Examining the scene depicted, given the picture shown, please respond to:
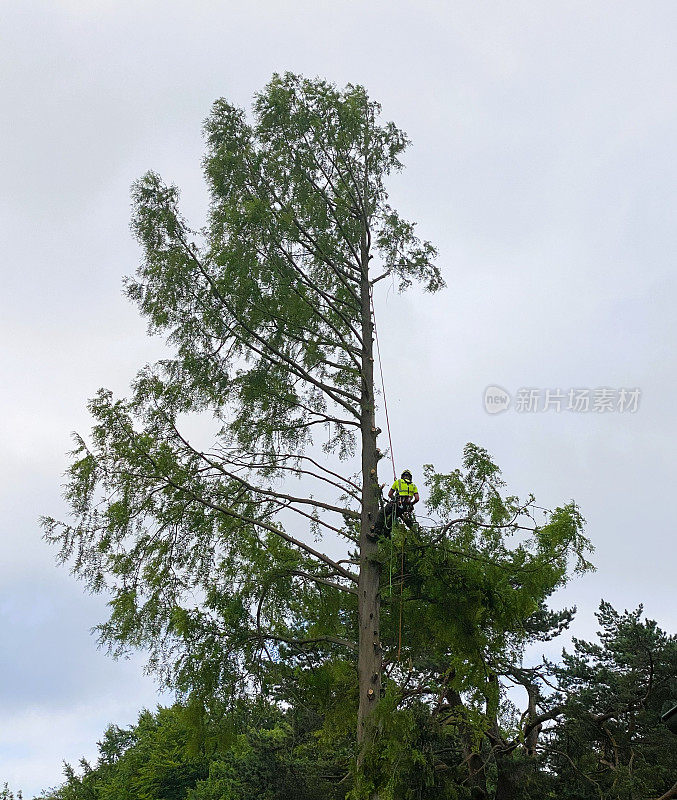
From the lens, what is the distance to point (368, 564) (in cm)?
1001

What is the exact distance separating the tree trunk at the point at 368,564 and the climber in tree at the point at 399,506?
21cm

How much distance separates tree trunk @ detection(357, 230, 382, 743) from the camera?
9.27 meters

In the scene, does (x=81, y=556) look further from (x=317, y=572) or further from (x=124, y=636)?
(x=317, y=572)

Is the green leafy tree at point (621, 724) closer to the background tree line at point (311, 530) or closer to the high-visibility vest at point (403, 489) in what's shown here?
the background tree line at point (311, 530)

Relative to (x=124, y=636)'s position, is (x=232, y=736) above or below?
below

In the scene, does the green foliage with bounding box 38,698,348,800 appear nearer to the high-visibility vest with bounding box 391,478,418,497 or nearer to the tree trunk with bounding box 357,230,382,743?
the tree trunk with bounding box 357,230,382,743

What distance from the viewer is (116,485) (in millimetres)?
9938

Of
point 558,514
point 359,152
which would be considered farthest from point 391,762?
point 359,152

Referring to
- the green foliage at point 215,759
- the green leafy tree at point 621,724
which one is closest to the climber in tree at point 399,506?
the green foliage at point 215,759

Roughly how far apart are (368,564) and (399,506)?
84 centimetres

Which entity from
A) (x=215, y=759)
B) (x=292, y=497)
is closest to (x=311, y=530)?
(x=292, y=497)

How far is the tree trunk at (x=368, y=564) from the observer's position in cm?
927

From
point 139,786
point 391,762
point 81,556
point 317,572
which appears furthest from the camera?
point 139,786

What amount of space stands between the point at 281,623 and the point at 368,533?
165 centimetres
